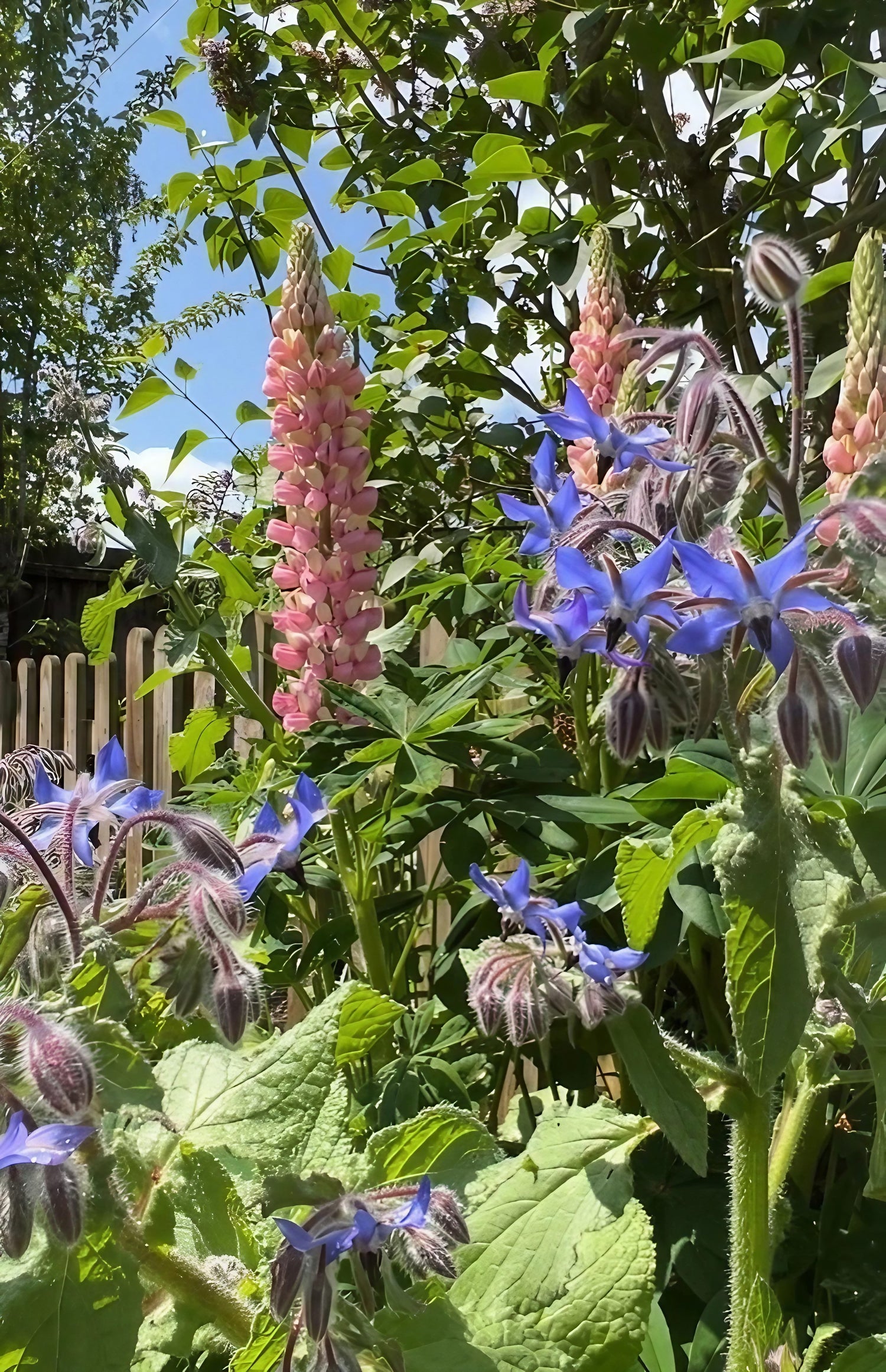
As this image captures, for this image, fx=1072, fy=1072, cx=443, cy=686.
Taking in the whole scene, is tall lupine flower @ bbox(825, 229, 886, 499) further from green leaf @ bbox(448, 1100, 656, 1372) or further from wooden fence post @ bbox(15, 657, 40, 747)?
wooden fence post @ bbox(15, 657, 40, 747)

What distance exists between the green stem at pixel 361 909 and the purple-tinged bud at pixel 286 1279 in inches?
27.5

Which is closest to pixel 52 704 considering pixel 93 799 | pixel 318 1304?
pixel 93 799

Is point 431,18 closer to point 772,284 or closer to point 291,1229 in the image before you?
point 772,284

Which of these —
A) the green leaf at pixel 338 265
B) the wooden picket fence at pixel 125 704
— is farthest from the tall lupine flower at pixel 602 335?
the wooden picket fence at pixel 125 704

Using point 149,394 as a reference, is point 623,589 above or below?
below

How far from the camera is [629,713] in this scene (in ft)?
2.06

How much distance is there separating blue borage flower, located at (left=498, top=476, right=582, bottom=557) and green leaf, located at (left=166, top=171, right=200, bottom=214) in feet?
5.26

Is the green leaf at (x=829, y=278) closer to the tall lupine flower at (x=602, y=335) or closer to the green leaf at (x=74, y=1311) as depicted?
the tall lupine flower at (x=602, y=335)

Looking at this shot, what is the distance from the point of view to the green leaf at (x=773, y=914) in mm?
546

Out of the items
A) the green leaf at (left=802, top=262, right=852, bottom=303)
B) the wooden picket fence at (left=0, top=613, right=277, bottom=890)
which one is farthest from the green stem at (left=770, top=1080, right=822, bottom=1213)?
the wooden picket fence at (left=0, top=613, right=277, bottom=890)

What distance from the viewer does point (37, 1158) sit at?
48 cm

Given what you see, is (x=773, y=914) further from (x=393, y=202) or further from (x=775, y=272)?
(x=393, y=202)

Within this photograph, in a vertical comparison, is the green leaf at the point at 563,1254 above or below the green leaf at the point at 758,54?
below

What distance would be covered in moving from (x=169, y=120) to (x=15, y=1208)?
2.04 metres
